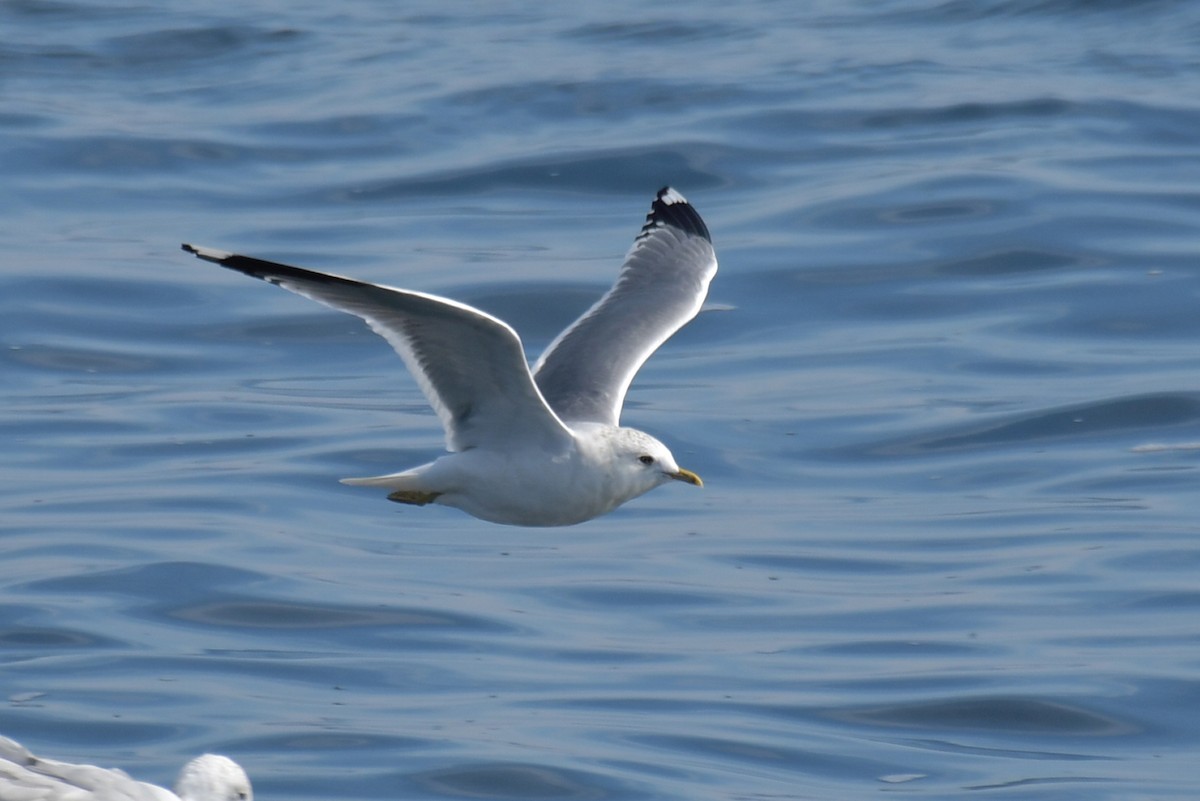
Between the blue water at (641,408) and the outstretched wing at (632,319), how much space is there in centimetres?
210

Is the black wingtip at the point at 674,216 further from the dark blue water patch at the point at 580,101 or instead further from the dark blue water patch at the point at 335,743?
the dark blue water patch at the point at 580,101

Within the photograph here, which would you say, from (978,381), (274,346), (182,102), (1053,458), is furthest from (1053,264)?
(182,102)

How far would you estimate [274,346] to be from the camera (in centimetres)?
1969

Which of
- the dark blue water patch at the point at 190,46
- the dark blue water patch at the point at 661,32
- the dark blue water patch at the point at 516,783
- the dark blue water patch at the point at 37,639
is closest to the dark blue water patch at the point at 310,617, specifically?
the dark blue water patch at the point at 37,639

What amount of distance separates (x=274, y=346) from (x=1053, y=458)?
6.85 m

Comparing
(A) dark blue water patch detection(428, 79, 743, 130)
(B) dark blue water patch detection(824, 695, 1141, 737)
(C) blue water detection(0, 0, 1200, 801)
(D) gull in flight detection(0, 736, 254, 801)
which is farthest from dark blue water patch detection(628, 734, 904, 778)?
(A) dark blue water patch detection(428, 79, 743, 130)

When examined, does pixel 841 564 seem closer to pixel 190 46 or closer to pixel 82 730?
pixel 82 730

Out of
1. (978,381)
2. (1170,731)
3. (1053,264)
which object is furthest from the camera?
(1053,264)

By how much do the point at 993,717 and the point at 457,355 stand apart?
5.11 metres

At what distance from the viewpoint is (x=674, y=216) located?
11.6m

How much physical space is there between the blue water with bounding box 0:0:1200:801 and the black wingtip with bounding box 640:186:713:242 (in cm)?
265

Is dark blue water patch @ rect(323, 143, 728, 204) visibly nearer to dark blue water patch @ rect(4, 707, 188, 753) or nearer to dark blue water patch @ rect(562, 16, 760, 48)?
dark blue water patch @ rect(562, 16, 760, 48)

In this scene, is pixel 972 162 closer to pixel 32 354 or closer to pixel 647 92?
pixel 647 92

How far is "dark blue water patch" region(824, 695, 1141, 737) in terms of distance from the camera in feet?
40.4
